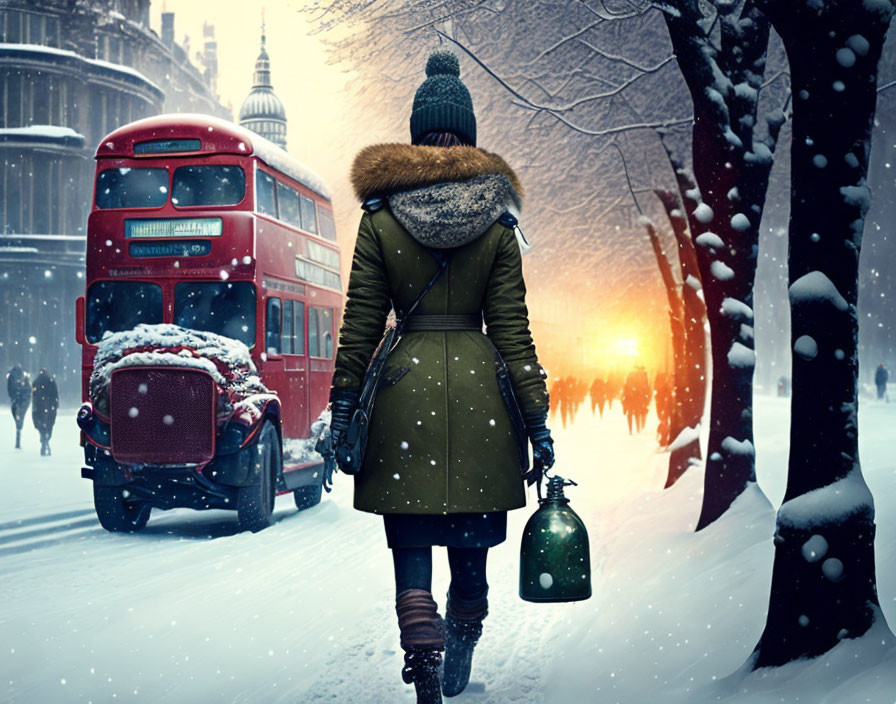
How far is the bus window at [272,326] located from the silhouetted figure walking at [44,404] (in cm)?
1020

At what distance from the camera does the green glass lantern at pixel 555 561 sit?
418 centimetres

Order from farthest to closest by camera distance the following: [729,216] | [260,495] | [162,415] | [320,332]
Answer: [320,332]
[260,495]
[162,415]
[729,216]

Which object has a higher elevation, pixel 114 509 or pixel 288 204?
pixel 288 204

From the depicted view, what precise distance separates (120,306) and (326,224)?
405cm

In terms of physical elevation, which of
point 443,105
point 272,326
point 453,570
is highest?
point 443,105

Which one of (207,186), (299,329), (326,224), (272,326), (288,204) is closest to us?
(207,186)

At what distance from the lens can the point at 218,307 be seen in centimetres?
1128

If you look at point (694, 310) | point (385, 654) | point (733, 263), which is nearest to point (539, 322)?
point (694, 310)

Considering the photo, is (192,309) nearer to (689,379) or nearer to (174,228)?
(174,228)

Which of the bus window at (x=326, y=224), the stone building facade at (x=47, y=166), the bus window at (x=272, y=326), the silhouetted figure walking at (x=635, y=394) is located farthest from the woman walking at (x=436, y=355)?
the stone building facade at (x=47, y=166)

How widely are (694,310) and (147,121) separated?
6495 mm

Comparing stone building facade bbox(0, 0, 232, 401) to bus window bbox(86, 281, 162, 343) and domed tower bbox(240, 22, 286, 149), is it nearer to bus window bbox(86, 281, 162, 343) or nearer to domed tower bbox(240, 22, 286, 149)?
domed tower bbox(240, 22, 286, 149)

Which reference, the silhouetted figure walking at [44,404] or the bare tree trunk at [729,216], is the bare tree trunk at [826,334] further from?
the silhouetted figure walking at [44,404]

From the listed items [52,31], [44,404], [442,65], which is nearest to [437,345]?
[442,65]
